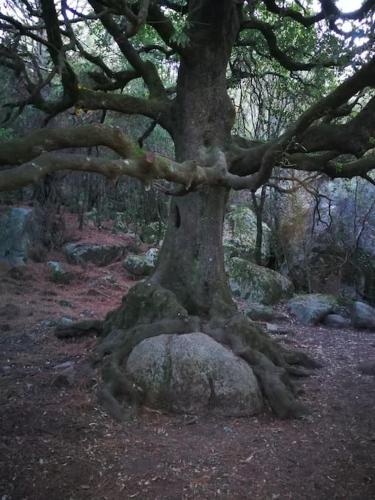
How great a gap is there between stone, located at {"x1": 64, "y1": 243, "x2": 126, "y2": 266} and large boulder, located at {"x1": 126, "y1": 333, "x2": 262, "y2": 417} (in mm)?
10041

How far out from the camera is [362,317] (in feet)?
35.5

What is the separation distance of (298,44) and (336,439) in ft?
23.4

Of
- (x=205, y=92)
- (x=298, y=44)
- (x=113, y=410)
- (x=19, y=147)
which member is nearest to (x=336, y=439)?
(x=113, y=410)

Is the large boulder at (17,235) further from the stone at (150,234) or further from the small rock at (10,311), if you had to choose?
the stone at (150,234)

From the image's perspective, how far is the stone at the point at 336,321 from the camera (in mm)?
10969

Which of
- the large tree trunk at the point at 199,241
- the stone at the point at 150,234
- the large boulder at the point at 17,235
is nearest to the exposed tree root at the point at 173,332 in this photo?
the large tree trunk at the point at 199,241

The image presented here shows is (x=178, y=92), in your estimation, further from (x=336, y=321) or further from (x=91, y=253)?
(x=91, y=253)

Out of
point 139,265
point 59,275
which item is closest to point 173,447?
point 59,275

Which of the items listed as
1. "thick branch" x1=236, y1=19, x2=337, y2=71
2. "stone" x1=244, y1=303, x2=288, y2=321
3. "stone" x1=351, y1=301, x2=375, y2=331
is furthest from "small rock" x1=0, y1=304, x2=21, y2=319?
"stone" x1=351, y1=301, x2=375, y2=331

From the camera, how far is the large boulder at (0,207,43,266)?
1497cm

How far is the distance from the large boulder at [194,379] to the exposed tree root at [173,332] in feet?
0.57

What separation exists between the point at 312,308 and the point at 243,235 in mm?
5822

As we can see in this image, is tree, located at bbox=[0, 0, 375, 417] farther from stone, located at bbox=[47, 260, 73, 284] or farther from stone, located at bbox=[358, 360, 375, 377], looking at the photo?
stone, located at bbox=[47, 260, 73, 284]

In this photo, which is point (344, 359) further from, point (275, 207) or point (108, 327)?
point (275, 207)
